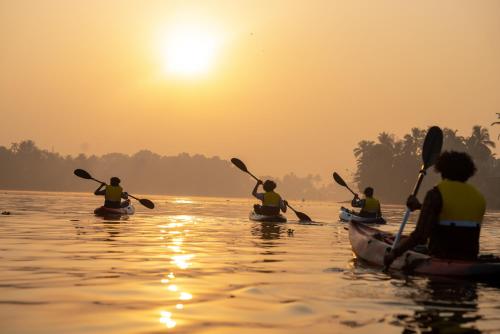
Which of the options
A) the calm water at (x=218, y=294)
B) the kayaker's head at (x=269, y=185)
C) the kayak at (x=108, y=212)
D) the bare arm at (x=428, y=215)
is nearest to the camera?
the calm water at (x=218, y=294)

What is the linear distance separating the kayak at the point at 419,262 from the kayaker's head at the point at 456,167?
3.64ft

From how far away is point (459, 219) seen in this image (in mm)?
9211

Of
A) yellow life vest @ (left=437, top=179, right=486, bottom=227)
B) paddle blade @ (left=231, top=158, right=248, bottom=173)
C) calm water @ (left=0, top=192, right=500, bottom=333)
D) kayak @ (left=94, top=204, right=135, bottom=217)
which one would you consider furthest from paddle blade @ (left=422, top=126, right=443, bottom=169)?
kayak @ (left=94, top=204, right=135, bottom=217)

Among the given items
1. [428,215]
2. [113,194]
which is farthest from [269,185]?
[428,215]

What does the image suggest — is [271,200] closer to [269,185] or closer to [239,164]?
[269,185]

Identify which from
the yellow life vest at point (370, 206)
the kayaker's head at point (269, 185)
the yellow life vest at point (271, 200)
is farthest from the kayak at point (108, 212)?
the yellow life vest at point (370, 206)

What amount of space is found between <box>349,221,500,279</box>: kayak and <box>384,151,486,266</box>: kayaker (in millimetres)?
222

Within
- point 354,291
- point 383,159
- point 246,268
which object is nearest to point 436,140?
point 246,268

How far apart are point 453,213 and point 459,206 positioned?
119 mm

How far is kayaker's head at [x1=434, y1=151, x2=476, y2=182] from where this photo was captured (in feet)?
30.7

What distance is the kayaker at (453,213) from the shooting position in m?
9.18

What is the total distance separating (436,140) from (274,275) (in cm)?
447

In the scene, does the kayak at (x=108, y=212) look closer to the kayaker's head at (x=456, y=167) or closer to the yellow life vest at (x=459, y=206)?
the kayaker's head at (x=456, y=167)

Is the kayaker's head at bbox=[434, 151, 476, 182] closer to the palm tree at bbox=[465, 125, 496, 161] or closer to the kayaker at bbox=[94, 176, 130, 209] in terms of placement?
the kayaker at bbox=[94, 176, 130, 209]
